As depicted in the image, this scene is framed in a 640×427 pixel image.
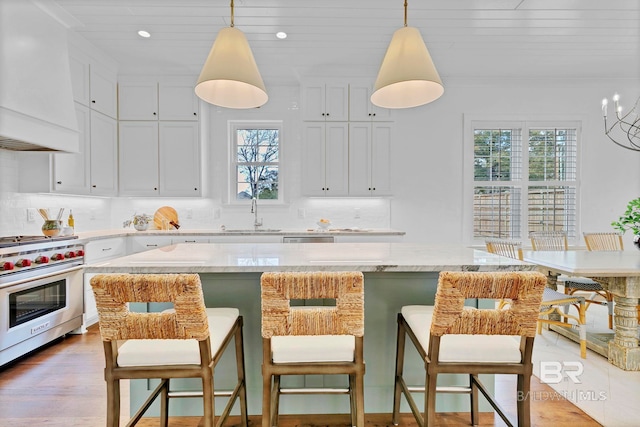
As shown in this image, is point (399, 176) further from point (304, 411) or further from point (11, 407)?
point (11, 407)

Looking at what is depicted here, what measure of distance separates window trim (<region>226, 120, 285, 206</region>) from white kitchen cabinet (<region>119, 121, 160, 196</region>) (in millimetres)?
880

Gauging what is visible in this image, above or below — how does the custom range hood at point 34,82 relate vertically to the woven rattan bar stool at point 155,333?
above

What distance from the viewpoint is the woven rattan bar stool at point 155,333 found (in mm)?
1091

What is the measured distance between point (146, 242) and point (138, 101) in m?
1.74

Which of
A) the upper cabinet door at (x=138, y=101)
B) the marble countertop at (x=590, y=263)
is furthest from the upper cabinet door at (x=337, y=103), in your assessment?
the marble countertop at (x=590, y=263)

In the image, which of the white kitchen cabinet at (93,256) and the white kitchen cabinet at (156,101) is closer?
the white kitchen cabinet at (93,256)

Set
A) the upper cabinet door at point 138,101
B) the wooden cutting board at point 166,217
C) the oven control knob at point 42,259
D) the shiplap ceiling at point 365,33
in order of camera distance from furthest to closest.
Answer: the wooden cutting board at point 166,217 < the upper cabinet door at point 138,101 < the shiplap ceiling at point 365,33 < the oven control knob at point 42,259

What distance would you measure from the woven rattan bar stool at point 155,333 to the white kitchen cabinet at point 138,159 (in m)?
3.16

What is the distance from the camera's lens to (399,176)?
4379 millimetres

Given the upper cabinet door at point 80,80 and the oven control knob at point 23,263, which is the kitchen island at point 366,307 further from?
the upper cabinet door at point 80,80

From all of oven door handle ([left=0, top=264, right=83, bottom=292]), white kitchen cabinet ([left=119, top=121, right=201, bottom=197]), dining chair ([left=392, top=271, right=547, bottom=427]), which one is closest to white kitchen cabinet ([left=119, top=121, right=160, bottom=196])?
white kitchen cabinet ([left=119, top=121, right=201, bottom=197])

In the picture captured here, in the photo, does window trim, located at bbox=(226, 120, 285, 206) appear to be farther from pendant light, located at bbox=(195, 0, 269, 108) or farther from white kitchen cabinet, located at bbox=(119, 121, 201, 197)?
pendant light, located at bbox=(195, 0, 269, 108)

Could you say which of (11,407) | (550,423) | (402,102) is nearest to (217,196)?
(11,407)

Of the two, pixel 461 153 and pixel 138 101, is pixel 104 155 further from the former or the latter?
pixel 461 153
